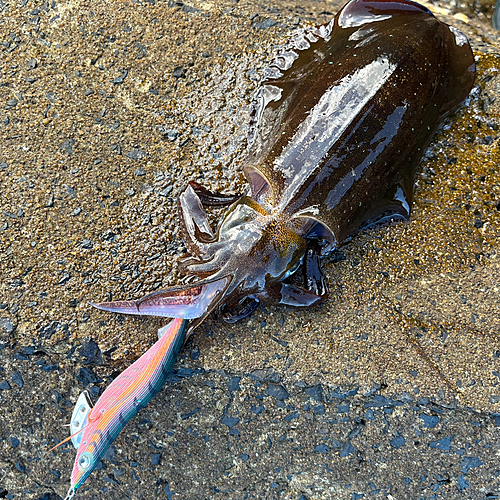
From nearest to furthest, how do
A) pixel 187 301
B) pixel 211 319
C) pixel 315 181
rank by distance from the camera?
pixel 187 301 < pixel 315 181 < pixel 211 319

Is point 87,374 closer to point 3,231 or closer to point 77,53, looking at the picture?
point 3,231

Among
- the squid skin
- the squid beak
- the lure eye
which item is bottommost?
the lure eye

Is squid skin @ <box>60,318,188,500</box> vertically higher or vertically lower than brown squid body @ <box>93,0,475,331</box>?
lower

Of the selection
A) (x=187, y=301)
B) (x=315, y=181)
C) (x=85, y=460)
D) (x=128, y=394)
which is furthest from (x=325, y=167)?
(x=85, y=460)

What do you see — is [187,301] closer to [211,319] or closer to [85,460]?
[211,319]

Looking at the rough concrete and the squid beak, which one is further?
the rough concrete

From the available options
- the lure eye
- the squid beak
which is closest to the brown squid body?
the squid beak

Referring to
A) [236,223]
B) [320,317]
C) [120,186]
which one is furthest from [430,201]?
[120,186]

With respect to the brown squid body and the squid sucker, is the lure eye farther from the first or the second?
the brown squid body

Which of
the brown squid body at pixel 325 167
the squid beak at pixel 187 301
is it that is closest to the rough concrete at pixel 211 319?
the brown squid body at pixel 325 167
